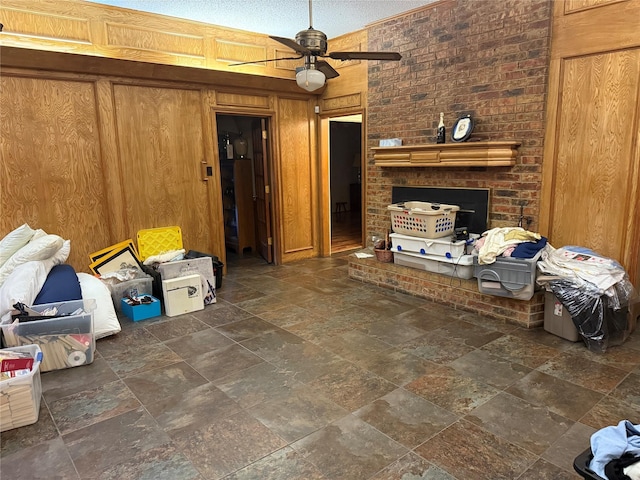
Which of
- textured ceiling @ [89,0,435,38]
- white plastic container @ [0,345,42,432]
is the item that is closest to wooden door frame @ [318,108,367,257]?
textured ceiling @ [89,0,435,38]

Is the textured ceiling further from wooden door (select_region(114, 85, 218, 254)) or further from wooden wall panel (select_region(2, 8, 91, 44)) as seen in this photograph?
wooden door (select_region(114, 85, 218, 254))

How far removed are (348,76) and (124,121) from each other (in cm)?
294

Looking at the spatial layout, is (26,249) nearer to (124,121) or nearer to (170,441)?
(124,121)

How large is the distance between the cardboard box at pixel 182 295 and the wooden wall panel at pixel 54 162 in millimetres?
1190

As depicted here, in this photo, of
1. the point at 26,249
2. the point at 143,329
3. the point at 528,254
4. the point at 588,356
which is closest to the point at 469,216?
the point at 528,254

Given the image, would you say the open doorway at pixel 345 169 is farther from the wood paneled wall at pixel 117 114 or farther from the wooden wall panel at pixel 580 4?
the wooden wall panel at pixel 580 4

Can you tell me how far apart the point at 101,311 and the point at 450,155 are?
12.1ft

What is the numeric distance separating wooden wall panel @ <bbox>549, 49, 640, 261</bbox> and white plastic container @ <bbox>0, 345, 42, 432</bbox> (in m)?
4.35

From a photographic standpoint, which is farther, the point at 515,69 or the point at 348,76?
the point at 348,76

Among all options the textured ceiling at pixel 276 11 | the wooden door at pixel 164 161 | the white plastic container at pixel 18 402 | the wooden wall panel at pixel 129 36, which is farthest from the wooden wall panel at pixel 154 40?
the white plastic container at pixel 18 402

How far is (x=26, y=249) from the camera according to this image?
3652 millimetres

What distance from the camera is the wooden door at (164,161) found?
191 inches

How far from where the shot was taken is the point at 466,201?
15.5 ft

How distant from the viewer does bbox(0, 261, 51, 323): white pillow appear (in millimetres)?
3062
